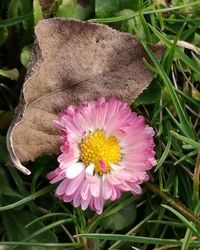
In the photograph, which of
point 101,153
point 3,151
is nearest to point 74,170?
point 101,153

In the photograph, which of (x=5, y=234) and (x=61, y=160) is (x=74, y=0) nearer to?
(x=61, y=160)

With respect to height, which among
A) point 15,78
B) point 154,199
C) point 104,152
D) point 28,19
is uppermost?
point 28,19

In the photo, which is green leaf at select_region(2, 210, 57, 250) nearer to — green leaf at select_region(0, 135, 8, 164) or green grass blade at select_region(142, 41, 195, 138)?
green leaf at select_region(0, 135, 8, 164)

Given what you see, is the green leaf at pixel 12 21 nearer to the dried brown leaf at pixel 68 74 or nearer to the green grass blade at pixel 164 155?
the dried brown leaf at pixel 68 74

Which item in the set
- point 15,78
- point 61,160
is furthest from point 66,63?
point 61,160

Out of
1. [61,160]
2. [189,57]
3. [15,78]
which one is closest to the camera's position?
[61,160]

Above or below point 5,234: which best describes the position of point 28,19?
above

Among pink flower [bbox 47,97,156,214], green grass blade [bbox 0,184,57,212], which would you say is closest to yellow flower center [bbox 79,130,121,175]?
pink flower [bbox 47,97,156,214]

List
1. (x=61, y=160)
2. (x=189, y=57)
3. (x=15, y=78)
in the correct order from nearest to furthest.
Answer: (x=61, y=160) → (x=15, y=78) → (x=189, y=57)
